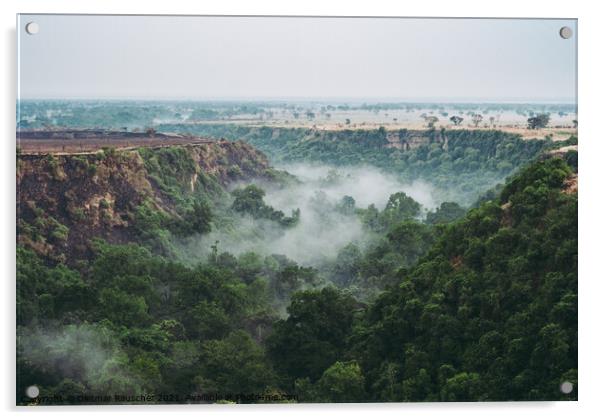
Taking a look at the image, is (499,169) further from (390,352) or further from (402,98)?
(390,352)

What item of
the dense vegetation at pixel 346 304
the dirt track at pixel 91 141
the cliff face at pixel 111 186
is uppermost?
the dirt track at pixel 91 141

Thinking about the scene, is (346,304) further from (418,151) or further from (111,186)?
(111,186)

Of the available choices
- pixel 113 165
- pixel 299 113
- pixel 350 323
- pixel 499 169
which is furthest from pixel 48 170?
pixel 499 169

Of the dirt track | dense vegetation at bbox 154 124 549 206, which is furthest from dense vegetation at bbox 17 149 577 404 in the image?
the dirt track

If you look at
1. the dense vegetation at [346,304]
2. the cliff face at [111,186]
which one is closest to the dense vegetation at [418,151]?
the dense vegetation at [346,304]

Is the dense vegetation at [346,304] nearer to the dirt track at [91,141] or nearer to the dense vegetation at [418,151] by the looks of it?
the dense vegetation at [418,151]

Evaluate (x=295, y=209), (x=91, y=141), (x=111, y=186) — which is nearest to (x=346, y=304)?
(x=295, y=209)

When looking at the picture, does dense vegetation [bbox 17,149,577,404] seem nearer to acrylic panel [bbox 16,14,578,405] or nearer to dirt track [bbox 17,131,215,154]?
acrylic panel [bbox 16,14,578,405]
